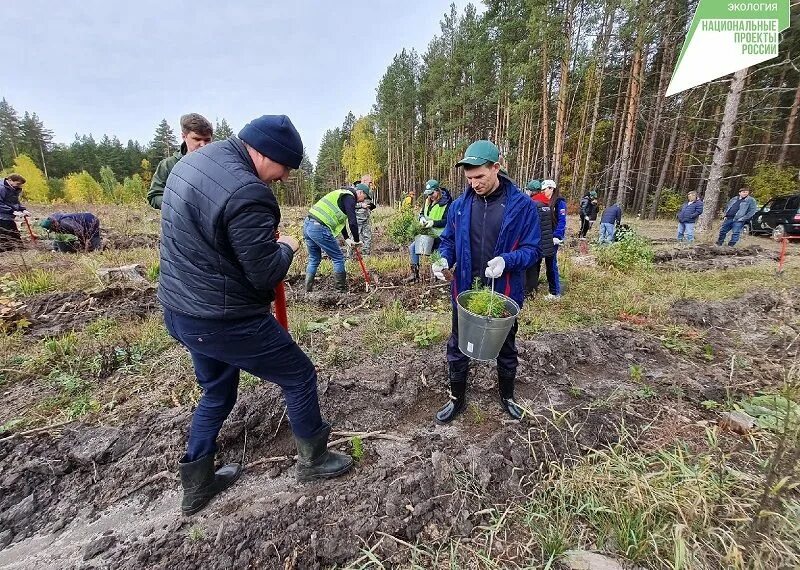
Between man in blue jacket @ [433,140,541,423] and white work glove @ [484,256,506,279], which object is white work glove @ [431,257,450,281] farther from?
white work glove @ [484,256,506,279]

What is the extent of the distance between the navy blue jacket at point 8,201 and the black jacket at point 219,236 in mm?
9029

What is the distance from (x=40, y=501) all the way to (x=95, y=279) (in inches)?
200

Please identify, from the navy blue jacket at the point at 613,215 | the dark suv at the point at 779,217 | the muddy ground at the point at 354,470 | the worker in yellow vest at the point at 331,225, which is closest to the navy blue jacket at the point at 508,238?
the muddy ground at the point at 354,470

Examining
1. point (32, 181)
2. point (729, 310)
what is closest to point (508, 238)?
point (729, 310)

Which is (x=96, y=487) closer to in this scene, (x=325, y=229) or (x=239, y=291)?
(x=239, y=291)

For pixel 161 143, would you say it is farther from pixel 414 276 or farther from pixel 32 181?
pixel 414 276

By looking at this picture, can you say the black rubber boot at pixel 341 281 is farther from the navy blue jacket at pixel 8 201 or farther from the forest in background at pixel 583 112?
the forest in background at pixel 583 112

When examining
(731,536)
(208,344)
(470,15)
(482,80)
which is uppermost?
(470,15)

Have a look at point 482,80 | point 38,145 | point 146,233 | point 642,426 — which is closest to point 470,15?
point 482,80

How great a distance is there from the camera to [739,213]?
1008 cm

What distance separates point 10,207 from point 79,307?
4843 mm

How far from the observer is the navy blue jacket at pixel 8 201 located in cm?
725

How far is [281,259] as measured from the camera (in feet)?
5.66

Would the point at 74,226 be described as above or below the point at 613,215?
above
